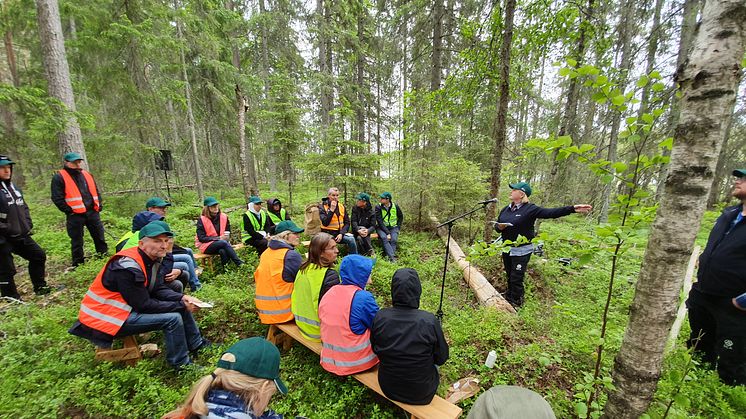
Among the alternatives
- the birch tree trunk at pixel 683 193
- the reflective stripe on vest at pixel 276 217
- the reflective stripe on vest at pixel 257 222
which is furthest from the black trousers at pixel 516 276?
the reflective stripe on vest at pixel 257 222

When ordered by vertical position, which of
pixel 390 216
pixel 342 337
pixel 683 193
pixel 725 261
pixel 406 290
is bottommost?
pixel 342 337

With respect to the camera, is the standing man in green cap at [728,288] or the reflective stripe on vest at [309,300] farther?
the reflective stripe on vest at [309,300]

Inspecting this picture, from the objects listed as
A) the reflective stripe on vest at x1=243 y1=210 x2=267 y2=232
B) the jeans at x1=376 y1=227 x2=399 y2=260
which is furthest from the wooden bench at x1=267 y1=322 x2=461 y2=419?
the jeans at x1=376 y1=227 x2=399 y2=260

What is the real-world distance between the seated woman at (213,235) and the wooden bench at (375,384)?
2.52 meters

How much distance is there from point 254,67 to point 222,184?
7083 mm

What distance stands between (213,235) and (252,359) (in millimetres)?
4839

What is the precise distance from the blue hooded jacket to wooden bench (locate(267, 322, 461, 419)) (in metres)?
0.47

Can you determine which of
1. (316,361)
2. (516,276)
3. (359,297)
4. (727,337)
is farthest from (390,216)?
(727,337)

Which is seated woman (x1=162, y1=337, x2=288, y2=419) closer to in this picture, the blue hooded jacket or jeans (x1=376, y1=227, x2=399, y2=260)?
the blue hooded jacket

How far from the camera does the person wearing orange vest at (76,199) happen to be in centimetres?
456

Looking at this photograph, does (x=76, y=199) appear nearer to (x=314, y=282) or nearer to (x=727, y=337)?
(x=314, y=282)

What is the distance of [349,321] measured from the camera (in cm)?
263

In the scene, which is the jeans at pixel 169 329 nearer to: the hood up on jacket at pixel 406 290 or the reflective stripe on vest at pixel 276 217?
the hood up on jacket at pixel 406 290

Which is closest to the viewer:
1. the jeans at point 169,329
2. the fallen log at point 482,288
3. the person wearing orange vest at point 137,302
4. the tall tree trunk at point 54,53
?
the person wearing orange vest at point 137,302
